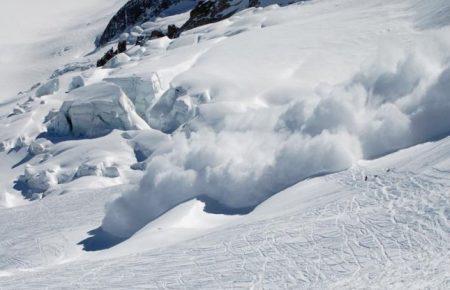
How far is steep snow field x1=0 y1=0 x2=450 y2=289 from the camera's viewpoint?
11164mm

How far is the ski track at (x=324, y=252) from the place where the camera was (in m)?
9.73

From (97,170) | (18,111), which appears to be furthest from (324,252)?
(18,111)

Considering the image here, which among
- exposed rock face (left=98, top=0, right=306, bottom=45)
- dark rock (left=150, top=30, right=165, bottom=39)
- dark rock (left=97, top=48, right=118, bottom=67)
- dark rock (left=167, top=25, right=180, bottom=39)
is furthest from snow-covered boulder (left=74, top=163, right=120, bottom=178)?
dark rock (left=167, top=25, right=180, bottom=39)

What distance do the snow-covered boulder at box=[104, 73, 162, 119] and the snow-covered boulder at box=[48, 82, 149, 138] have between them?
26.6 inches

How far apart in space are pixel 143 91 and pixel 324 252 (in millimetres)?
17691

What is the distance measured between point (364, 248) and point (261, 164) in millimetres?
6509

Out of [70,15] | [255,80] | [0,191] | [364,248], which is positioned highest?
[364,248]

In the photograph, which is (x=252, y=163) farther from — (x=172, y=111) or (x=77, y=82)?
(x=77, y=82)

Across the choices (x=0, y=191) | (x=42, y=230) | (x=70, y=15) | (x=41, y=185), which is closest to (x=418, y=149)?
(x=42, y=230)

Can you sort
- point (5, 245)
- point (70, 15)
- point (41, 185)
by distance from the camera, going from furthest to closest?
point (70, 15) → point (41, 185) → point (5, 245)

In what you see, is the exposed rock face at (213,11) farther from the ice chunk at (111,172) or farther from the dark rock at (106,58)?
the ice chunk at (111,172)

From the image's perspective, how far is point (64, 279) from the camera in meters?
12.6

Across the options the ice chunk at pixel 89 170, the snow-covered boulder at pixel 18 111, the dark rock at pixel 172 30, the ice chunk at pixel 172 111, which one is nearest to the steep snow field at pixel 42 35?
the dark rock at pixel 172 30

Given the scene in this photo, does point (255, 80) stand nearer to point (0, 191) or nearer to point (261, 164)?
point (261, 164)
